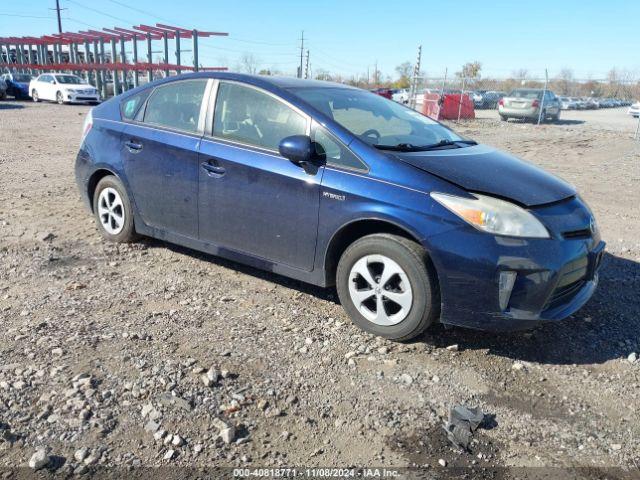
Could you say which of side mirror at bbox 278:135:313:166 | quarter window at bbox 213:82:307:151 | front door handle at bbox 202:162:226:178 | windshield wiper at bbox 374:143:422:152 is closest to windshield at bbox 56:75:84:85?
quarter window at bbox 213:82:307:151

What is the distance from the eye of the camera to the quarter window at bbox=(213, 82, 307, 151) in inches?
154

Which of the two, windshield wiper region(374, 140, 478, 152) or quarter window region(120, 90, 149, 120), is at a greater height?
quarter window region(120, 90, 149, 120)

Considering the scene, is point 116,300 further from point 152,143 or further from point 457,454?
point 457,454

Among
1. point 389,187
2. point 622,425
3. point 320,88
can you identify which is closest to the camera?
point 622,425

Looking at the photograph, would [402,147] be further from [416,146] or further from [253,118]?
[253,118]

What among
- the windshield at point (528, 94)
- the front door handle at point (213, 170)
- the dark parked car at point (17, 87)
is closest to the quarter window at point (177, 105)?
the front door handle at point (213, 170)

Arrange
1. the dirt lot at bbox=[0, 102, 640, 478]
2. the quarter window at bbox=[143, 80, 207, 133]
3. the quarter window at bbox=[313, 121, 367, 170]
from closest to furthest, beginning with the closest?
the dirt lot at bbox=[0, 102, 640, 478], the quarter window at bbox=[313, 121, 367, 170], the quarter window at bbox=[143, 80, 207, 133]

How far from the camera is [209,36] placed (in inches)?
1190

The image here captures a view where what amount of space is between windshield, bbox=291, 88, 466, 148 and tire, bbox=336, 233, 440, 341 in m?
0.77

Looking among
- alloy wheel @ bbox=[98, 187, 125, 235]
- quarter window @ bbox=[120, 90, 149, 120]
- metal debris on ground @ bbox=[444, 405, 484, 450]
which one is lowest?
metal debris on ground @ bbox=[444, 405, 484, 450]

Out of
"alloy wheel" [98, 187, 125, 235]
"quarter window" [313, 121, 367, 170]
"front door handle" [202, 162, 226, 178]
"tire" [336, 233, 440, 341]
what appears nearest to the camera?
"tire" [336, 233, 440, 341]

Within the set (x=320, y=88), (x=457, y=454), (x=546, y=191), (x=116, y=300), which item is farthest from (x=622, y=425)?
(x=116, y=300)

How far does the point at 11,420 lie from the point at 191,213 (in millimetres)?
2093

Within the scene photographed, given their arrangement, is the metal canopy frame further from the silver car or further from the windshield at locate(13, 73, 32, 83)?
the silver car
